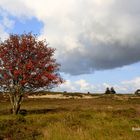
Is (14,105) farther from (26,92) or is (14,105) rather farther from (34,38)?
(34,38)

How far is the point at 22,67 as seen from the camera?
121ft

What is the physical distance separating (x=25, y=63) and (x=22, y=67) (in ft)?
1.87

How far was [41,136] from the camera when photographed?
60.0 ft

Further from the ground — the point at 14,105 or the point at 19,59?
the point at 19,59

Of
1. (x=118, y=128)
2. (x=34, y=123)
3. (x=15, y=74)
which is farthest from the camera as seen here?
(x=15, y=74)

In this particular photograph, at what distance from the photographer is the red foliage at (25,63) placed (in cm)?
3706

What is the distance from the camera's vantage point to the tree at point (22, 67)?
37.1 meters

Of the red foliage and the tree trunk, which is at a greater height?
the red foliage

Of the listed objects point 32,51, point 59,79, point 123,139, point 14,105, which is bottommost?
point 123,139

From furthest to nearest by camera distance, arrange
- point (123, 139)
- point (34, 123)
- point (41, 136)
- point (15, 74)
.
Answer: point (15, 74) < point (34, 123) < point (41, 136) < point (123, 139)

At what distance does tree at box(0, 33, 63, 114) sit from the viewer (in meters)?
37.1

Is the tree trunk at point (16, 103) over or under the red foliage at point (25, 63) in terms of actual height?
under

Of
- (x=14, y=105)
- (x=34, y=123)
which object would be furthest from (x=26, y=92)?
(x=34, y=123)

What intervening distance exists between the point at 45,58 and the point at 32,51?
1484mm
